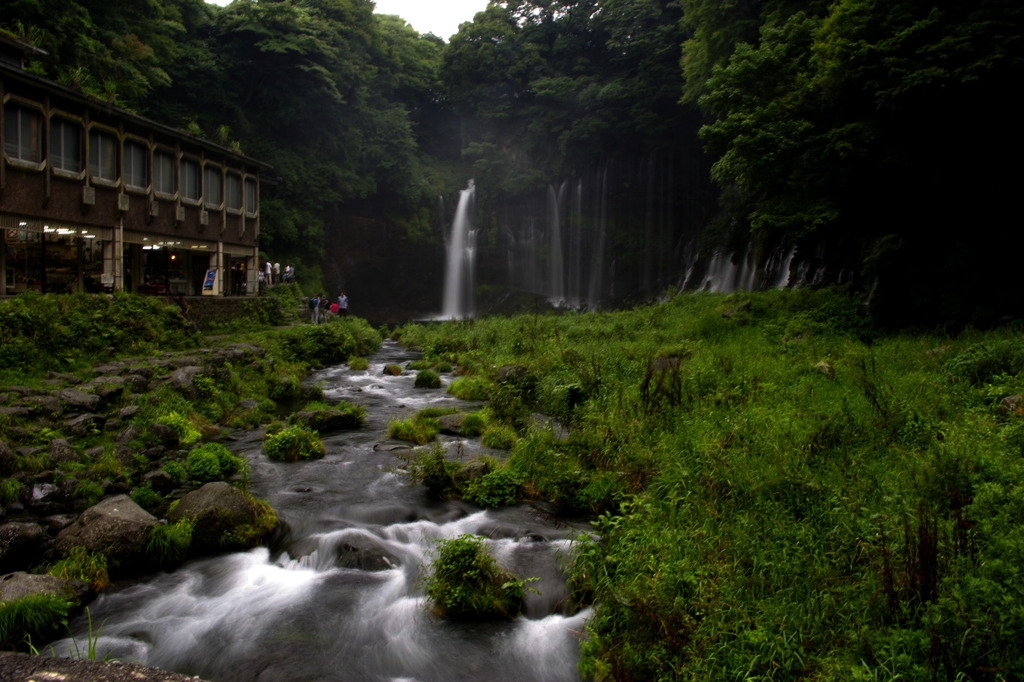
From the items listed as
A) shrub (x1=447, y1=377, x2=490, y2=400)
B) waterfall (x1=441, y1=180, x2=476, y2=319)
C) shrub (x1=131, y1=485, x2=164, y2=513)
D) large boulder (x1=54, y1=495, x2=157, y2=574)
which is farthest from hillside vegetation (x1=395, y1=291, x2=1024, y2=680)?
waterfall (x1=441, y1=180, x2=476, y2=319)

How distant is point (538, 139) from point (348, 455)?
133 feet

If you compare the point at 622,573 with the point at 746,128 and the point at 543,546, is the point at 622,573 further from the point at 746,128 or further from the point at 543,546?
the point at 746,128

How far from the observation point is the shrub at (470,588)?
6.32 metres

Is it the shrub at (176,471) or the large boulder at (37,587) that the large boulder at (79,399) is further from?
the large boulder at (37,587)

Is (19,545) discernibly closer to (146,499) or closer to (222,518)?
(146,499)

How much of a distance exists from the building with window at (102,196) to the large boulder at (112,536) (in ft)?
49.2

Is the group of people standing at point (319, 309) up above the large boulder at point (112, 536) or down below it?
above

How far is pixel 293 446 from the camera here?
11.4 metres

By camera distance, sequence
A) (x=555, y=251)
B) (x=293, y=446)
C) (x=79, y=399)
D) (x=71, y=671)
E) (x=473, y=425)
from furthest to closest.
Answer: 1. (x=555, y=251)
2. (x=473, y=425)
3. (x=293, y=446)
4. (x=79, y=399)
5. (x=71, y=671)

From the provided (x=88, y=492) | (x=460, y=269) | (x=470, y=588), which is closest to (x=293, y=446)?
(x=88, y=492)

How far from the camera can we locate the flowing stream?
5801 mm

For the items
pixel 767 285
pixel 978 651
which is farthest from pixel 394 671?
pixel 767 285

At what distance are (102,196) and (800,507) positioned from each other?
918 inches

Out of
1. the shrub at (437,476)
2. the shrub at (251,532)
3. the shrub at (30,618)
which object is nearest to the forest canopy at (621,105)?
the shrub at (437,476)
